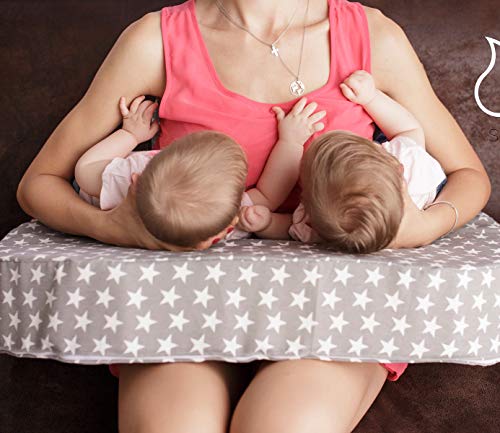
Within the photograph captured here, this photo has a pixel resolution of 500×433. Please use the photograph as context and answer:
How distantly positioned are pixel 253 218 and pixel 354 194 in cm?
27

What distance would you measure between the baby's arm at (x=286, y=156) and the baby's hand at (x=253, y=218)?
70 millimetres

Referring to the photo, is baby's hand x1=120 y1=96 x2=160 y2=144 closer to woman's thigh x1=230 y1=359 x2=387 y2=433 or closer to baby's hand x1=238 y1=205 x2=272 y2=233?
baby's hand x1=238 y1=205 x2=272 y2=233

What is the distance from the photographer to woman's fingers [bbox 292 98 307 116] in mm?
1694

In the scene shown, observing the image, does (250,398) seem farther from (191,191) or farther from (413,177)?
(413,177)

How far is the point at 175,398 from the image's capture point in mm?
1364

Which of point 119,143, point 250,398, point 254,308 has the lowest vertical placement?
point 250,398

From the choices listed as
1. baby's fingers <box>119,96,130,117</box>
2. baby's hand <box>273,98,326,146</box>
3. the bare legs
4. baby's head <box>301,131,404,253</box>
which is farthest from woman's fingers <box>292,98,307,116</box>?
the bare legs

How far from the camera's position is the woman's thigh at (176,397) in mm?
1330

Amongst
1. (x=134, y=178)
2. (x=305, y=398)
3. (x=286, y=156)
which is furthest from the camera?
(x=286, y=156)

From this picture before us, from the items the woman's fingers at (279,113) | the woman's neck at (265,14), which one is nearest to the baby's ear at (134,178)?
the woman's fingers at (279,113)

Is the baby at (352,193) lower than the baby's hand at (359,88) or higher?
lower

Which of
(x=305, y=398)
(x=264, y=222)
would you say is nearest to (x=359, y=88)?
(x=264, y=222)

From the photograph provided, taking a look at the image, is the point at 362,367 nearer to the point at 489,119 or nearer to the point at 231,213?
the point at 231,213

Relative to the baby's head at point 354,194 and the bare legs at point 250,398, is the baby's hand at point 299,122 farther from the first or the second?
the bare legs at point 250,398
